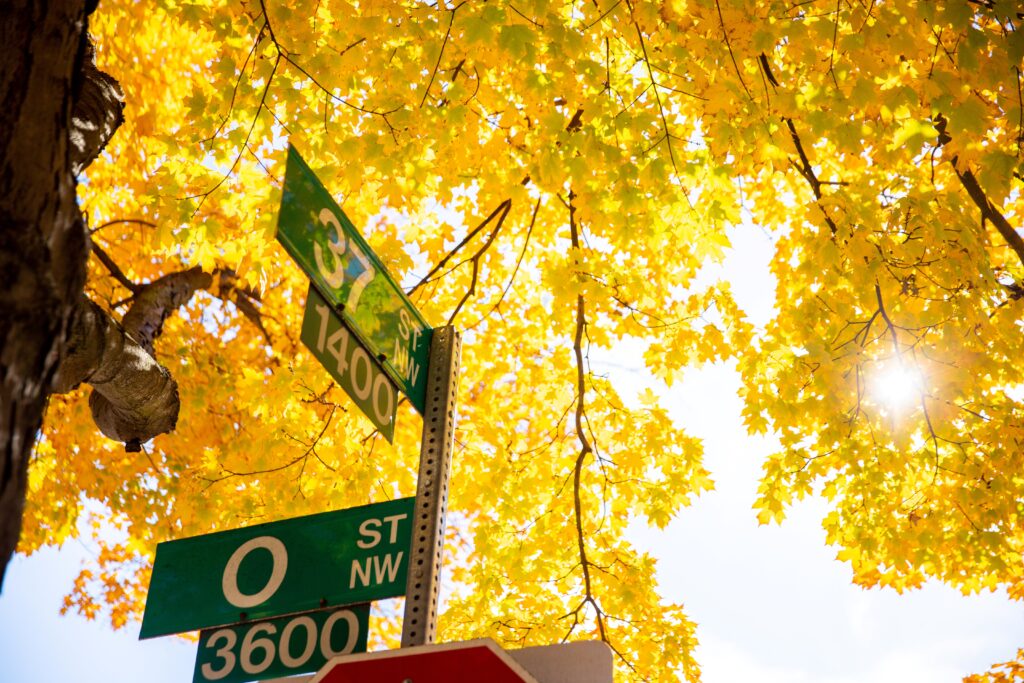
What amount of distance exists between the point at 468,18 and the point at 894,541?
505cm

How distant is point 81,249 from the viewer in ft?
5.66

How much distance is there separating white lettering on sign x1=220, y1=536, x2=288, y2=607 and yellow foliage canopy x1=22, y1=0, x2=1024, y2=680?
265 centimetres

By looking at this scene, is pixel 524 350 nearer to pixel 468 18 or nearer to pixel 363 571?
pixel 468 18

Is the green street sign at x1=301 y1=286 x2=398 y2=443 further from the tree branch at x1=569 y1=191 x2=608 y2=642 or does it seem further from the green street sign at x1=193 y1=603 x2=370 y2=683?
the tree branch at x1=569 y1=191 x2=608 y2=642

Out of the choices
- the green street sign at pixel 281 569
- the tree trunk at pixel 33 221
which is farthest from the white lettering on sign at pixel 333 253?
the tree trunk at pixel 33 221

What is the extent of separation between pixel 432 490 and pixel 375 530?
8.1 inches

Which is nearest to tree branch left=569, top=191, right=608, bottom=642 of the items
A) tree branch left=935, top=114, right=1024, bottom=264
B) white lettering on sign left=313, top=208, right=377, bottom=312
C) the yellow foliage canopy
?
the yellow foliage canopy

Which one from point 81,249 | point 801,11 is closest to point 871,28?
point 801,11

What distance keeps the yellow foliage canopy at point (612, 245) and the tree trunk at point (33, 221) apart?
296 cm

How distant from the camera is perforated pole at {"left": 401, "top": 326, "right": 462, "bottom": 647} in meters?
2.53

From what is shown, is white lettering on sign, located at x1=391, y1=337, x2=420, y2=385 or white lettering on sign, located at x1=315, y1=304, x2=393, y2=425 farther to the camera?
white lettering on sign, located at x1=391, y1=337, x2=420, y2=385

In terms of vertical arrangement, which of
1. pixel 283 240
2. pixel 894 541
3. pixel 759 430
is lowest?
pixel 283 240

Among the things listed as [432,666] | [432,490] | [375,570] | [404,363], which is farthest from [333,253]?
[432,666]

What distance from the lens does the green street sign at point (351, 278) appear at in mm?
2490
